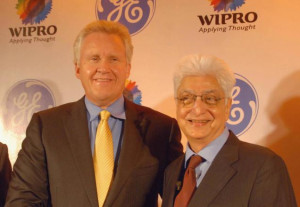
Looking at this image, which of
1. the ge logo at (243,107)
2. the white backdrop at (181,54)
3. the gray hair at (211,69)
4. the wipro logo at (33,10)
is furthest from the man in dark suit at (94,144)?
the wipro logo at (33,10)

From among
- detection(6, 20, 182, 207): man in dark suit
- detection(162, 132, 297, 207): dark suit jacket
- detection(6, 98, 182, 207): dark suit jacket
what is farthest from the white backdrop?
detection(162, 132, 297, 207): dark suit jacket

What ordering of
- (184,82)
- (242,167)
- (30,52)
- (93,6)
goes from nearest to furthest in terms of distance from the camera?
1. (242,167)
2. (184,82)
3. (93,6)
4. (30,52)

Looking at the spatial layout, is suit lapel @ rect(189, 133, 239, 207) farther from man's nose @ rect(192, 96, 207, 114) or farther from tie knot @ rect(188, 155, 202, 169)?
man's nose @ rect(192, 96, 207, 114)

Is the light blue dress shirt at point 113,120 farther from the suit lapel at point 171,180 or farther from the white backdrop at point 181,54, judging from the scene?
the white backdrop at point 181,54

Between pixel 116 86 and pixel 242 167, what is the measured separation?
78cm

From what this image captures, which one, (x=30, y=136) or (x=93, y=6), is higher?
(x=93, y=6)

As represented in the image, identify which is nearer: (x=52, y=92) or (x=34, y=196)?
(x=34, y=196)

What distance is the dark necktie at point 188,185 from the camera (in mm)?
1589

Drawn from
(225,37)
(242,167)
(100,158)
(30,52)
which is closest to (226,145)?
(242,167)

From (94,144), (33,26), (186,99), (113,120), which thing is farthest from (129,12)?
(186,99)

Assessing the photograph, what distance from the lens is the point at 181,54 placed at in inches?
107

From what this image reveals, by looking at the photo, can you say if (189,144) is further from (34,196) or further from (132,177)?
(34,196)

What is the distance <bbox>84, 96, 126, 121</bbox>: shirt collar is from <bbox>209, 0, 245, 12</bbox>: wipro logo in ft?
3.57

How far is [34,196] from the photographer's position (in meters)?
1.82
